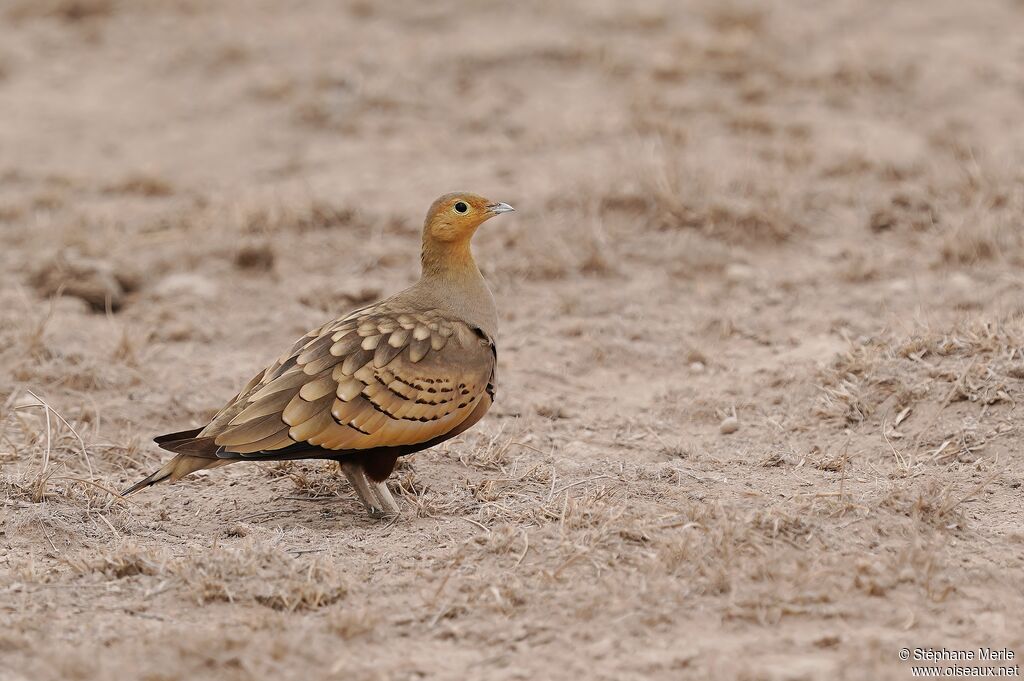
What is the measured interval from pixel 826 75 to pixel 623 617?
733 centimetres

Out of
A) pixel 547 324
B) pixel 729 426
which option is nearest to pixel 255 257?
pixel 547 324

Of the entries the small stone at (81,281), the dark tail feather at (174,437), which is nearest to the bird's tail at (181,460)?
the dark tail feather at (174,437)

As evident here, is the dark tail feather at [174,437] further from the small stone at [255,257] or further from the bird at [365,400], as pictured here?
the small stone at [255,257]

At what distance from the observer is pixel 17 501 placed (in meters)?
4.94

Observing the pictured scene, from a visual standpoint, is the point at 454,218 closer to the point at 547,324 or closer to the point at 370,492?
the point at 370,492

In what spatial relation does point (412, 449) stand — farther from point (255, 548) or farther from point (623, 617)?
point (623, 617)

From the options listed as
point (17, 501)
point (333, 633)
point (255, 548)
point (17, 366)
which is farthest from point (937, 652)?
point (17, 366)

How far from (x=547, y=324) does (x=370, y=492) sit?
242cm

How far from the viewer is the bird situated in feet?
15.3

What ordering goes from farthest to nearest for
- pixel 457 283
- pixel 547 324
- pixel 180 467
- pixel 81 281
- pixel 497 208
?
pixel 81 281 → pixel 547 324 → pixel 497 208 → pixel 457 283 → pixel 180 467

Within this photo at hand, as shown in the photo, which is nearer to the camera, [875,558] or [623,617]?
[623,617]

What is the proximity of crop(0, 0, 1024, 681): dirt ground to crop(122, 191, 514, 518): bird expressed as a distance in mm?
294

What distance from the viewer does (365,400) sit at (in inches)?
186

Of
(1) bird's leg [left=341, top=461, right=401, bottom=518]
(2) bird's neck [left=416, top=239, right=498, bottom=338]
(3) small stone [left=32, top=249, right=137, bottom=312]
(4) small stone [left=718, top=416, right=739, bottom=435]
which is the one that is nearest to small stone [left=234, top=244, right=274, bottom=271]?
(3) small stone [left=32, top=249, right=137, bottom=312]
